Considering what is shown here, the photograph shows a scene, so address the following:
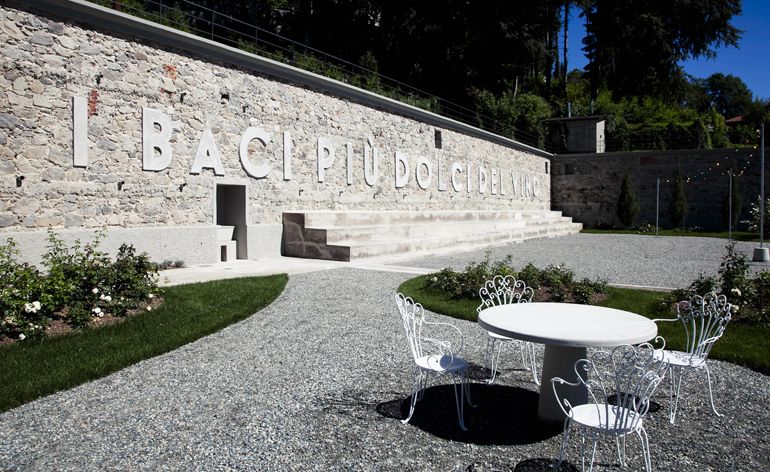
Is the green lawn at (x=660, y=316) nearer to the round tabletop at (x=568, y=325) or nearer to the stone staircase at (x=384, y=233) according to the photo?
the round tabletop at (x=568, y=325)

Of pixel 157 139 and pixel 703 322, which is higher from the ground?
pixel 157 139

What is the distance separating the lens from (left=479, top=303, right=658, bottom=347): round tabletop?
10.7ft

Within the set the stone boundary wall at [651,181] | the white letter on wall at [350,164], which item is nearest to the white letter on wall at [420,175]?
the white letter on wall at [350,164]

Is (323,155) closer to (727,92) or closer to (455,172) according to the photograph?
(455,172)

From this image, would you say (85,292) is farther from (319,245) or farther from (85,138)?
(319,245)

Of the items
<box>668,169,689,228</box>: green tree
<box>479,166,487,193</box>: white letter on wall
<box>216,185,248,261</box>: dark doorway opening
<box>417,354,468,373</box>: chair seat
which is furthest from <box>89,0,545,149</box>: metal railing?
<box>417,354,468,373</box>: chair seat

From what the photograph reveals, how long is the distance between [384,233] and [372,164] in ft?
10.6

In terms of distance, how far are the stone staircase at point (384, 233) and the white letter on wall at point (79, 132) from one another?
502cm

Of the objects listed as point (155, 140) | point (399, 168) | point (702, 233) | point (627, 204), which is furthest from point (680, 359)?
point (627, 204)

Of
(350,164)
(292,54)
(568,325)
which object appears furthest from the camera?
(292,54)

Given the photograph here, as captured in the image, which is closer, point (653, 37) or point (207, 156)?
point (207, 156)

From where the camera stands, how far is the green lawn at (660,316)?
5.31 m

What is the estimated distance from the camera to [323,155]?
576 inches

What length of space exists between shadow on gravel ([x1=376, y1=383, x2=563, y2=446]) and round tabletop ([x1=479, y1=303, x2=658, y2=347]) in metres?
0.70
